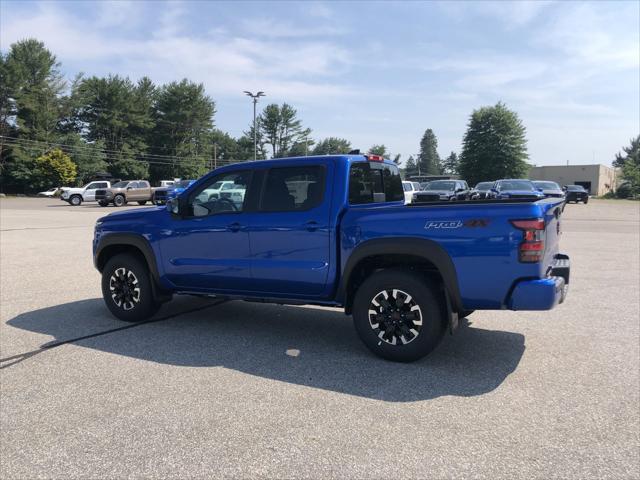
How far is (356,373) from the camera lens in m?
4.39

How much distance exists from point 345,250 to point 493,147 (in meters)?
81.8

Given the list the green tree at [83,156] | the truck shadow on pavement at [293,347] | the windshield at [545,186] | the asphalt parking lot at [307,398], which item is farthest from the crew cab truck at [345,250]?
the green tree at [83,156]

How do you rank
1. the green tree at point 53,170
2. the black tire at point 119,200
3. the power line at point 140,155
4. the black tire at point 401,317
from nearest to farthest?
the black tire at point 401,317
the black tire at point 119,200
the green tree at point 53,170
the power line at point 140,155

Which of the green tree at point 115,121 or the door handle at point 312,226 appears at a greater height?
the green tree at point 115,121

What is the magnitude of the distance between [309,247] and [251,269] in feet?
2.41

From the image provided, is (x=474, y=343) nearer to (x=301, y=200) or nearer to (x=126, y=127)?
(x=301, y=200)

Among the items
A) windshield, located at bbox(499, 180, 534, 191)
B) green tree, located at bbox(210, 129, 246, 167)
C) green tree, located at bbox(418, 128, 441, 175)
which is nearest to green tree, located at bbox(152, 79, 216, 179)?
green tree, located at bbox(210, 129, 246, 167)

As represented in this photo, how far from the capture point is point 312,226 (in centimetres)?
491

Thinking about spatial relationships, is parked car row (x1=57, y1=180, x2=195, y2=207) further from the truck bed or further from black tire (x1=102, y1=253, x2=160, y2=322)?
the truck bed

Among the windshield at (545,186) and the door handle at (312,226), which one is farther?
the windshield at (545,186)

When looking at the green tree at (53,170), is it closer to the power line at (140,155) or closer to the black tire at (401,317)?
the power line at (140,155)

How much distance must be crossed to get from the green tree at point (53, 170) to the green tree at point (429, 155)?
5445 inches

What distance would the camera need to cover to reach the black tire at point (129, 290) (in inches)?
235

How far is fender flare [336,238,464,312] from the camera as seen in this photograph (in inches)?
169
